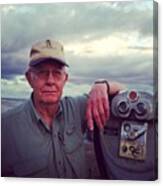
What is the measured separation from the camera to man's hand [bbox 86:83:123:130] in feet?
5.60

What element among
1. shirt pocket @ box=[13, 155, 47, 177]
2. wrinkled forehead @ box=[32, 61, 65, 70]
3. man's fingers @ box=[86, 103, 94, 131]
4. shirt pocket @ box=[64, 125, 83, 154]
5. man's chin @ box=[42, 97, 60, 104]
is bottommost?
shirt pocket @ box=[13, 155, 47, 177]

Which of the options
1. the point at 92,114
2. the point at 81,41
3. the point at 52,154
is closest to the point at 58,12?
the point at 81,41

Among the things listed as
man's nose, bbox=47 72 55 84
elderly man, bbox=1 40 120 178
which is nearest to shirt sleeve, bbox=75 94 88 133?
elderly man, bbox=1 40 120 178

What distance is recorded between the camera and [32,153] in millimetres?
1748

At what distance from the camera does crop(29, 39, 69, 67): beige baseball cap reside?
68.0 inches

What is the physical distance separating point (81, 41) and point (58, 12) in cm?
14

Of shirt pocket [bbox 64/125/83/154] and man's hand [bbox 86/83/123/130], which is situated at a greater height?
man's hand [bbox 86/83/123/130]

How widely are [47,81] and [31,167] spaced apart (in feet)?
1.10

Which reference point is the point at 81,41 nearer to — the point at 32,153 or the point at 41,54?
the point at 41,54

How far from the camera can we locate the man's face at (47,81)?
5.68 ft

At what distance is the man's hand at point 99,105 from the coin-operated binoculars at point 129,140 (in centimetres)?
2

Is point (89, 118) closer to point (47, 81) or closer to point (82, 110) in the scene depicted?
point (82, 110)

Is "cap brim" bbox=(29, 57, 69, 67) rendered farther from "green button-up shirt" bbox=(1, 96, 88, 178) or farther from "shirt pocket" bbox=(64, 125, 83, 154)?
"shirt pocket" bbox=(64, 125, 83, 154)

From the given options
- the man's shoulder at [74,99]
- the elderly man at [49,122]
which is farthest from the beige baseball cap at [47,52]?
the man's shoulder at [74,99]
